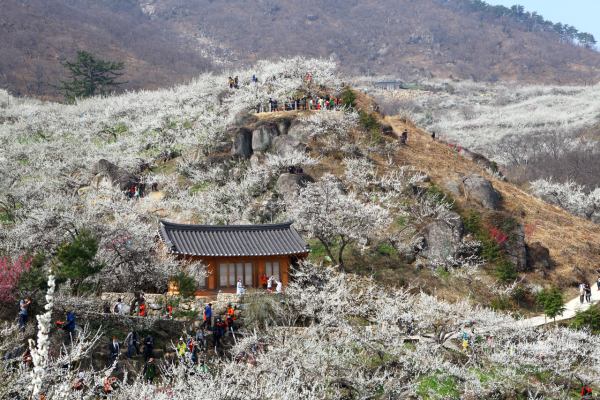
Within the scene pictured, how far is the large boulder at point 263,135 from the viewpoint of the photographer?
141 feet

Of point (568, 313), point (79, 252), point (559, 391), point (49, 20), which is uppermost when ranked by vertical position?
point (49, 20)

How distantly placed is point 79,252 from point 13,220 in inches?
571

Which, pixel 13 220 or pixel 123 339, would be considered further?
pixel 13 220

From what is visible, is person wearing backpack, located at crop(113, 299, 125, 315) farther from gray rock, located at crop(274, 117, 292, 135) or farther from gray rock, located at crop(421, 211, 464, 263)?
gray rock, located at crop(274, 117, 292, 135)

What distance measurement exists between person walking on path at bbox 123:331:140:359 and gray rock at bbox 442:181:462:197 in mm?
27964

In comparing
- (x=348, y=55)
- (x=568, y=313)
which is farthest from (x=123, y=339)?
(x=348, y=55)

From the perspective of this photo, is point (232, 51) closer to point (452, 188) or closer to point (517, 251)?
point (452, 188)

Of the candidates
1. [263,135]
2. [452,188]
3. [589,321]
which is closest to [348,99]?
[263,135]

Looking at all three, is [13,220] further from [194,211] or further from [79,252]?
[79,252]

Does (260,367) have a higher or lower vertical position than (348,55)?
lower

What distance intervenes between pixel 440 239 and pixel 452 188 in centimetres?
854

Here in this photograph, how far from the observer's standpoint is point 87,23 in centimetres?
15925

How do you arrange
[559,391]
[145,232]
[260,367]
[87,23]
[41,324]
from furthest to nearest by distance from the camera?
[87,23] < [145,232] < [559,391] < [260,367] < [41,324]

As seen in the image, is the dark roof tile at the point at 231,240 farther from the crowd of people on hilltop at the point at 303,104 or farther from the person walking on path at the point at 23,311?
the crowd of people on hilltop at the point at 303,104
